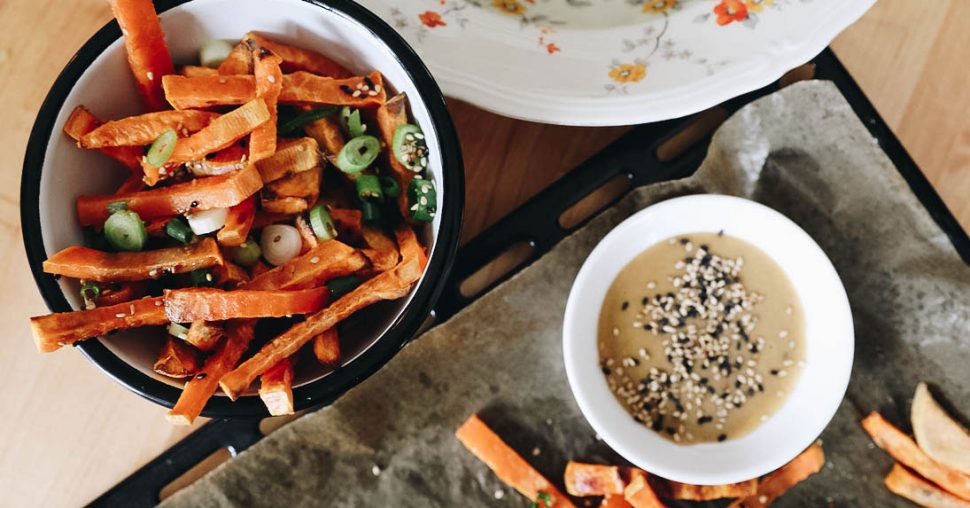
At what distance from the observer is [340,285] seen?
94cm

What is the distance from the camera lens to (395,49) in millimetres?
917

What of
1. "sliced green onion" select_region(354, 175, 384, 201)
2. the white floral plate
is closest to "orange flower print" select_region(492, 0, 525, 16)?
the white floral plate

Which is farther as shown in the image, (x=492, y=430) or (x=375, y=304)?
(x=492, y=430)

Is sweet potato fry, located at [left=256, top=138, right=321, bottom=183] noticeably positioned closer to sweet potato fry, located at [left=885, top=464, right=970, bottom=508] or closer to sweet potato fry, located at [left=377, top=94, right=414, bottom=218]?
sweet potato fry, located at [left=377, top=94, right=414, bottom=218]

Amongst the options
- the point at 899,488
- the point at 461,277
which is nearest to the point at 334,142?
the point at 461,277

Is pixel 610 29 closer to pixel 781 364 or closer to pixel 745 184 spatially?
pixel 745 184

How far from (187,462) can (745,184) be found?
38.1 inches

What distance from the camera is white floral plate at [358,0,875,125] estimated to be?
3.73 ft

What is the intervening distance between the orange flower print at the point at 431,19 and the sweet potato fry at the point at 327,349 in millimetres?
491

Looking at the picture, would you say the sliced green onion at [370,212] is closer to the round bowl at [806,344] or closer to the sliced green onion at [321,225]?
the sliced green onion at [321,225]

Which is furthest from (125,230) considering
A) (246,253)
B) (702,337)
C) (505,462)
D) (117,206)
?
(702,337)

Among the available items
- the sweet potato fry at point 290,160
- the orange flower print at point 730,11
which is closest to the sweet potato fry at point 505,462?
the sweet potato fry at point 290,160

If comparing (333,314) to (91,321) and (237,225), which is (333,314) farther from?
(91,321)

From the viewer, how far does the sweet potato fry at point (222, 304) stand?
2.80 feet
